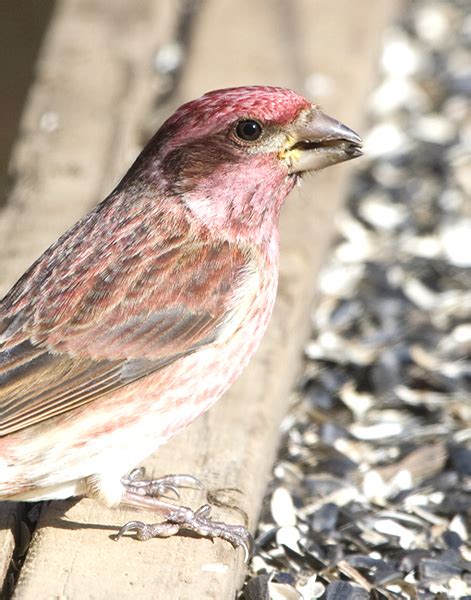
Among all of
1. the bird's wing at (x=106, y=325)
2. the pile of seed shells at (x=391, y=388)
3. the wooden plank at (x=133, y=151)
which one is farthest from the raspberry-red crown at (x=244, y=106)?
the pile of seed shells at (x=391, y=388)

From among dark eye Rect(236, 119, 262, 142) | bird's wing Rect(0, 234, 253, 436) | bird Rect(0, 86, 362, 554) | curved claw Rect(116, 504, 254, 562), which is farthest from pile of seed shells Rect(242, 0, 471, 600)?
dark eye Rect(236, 119, 262, 142)

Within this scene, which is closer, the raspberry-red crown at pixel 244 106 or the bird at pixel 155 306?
the bird at pixel 155 306

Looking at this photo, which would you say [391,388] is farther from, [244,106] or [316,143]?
[244,106]

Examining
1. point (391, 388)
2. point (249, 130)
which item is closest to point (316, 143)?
point (249, 130)

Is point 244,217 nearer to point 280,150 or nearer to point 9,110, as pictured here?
point 280,150

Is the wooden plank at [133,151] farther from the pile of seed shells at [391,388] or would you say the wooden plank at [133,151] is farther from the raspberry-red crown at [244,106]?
the raspberry-red crown at [244,106]

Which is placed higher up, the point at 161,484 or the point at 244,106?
the point at 244,106

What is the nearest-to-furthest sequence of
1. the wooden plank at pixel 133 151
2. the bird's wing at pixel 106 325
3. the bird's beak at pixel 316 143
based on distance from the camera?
the wooden plank at pixel 133 151
the bird's wing at pixel 106 325
the bird's beak at pixel 316 143

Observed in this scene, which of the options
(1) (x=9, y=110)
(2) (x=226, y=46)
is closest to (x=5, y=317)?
(2) (x=226, y=46)
